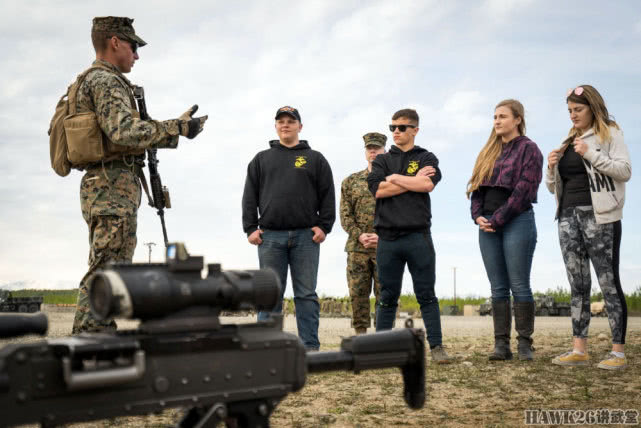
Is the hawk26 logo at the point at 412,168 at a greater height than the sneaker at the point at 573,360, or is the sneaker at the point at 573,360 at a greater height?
the hawk26 logo at the point at 412,168

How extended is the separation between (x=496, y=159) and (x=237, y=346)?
179 inches

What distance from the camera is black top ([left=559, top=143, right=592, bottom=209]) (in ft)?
19.2

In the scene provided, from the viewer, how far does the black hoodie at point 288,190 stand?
6.13 meters

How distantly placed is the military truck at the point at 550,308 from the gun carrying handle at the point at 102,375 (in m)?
18.6

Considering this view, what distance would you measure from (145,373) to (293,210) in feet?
13.1

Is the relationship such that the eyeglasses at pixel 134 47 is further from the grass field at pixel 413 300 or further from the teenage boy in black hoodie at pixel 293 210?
the grass field at pixel 413 300

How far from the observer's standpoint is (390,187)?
6051 millimetres

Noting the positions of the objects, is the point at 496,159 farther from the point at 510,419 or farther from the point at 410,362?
the point at 410,362

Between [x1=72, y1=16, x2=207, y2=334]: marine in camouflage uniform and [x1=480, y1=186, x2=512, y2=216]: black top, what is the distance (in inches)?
119

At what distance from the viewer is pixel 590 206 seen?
19.0ft

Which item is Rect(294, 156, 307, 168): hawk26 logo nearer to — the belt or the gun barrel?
the belt

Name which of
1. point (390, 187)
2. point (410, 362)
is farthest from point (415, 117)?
point (410, 362)

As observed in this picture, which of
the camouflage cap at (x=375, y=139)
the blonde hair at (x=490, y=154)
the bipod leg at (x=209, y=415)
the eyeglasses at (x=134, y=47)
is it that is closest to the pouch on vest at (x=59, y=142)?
the eyeglasses at (x=134, y=47)

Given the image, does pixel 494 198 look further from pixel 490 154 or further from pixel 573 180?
pixel 573 180
